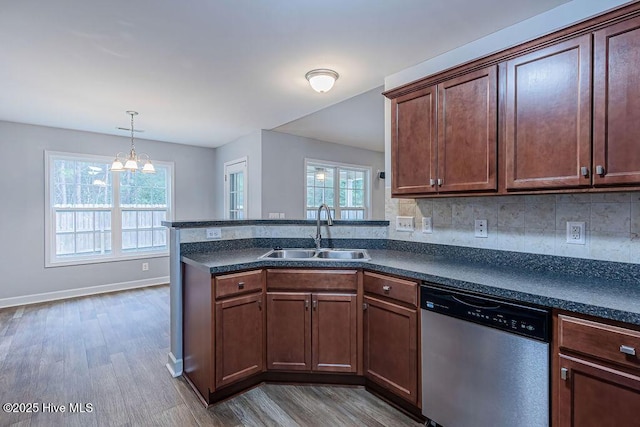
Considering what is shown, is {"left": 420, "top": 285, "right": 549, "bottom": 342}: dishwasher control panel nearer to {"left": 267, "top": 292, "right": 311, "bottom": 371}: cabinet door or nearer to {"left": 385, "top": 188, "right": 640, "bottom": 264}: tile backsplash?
{"left": 385, "top": 188, "right": 640, "bottom": 264}: tile backsplash

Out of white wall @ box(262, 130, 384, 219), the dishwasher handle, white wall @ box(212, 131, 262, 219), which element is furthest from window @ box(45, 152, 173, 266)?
the dishwasher handle

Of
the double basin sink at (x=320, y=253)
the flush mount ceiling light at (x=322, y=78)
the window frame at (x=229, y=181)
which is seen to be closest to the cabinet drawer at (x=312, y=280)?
the double basin sink at (x=320, y=253)

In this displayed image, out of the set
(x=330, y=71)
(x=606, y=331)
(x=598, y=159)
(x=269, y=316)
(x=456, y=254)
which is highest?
(x=330, y=71)

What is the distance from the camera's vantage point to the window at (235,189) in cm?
514

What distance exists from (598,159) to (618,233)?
1.51ft

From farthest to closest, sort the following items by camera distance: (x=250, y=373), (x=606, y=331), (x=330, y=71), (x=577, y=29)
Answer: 1. (x=330, y=71)
2. (x=250, y=373)
3. (x=577, y=29)
4. (x=606, y=331)

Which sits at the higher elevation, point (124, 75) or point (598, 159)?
point (124, 75)

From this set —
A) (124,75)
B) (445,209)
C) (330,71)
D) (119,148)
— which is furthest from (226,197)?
(445,209)

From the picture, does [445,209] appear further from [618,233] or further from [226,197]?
[226,197]

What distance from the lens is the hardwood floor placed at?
1.94m

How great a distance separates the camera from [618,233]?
165 centimetres

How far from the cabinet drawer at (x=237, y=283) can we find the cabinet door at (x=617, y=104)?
1.96 metres

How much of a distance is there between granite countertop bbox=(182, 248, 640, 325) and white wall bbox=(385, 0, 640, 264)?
165 mm

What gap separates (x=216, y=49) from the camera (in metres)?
2.32
